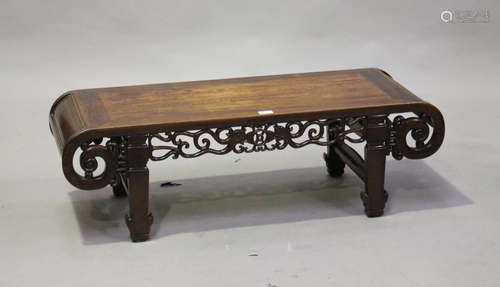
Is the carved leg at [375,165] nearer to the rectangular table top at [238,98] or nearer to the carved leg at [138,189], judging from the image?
the rectangular table top at [238,98]

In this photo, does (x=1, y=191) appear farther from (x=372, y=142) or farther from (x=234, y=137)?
(x=372, y=142)

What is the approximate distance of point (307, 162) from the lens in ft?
18.0

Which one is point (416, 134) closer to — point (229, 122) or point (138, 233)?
point (229, 122)

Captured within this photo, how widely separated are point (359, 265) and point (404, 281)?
0.76 ft

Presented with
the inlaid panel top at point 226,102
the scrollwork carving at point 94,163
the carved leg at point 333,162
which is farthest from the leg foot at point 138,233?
the carved leg at point 333,162

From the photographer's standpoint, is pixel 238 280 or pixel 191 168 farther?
pixel 191 168

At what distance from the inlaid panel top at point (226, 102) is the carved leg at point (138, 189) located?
94mm

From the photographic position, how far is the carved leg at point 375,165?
461cm

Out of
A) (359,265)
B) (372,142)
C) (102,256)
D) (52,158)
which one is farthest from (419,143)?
(52,158)

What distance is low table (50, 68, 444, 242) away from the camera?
4.39 meters

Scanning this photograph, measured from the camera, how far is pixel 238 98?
472cm

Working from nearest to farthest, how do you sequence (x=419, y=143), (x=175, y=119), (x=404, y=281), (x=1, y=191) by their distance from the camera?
(x=404, y=281) → (x=175, y=119) → (x=419, y=143) → (x=1, y=191)

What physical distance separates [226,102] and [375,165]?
768mm

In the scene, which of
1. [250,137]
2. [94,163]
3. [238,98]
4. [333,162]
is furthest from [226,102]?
[333,162]
